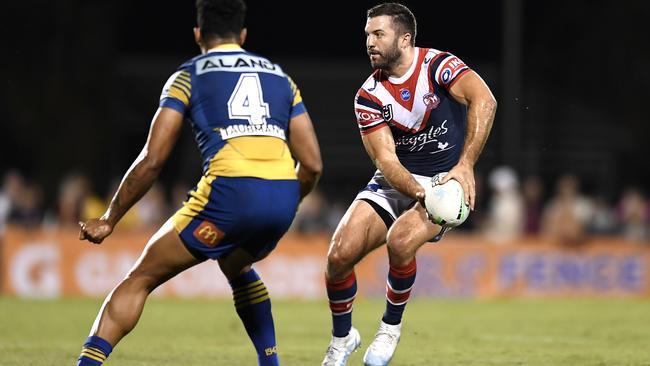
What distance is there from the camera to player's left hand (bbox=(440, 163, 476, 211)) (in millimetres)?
7707

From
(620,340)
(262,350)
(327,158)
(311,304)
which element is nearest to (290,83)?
(262,350)

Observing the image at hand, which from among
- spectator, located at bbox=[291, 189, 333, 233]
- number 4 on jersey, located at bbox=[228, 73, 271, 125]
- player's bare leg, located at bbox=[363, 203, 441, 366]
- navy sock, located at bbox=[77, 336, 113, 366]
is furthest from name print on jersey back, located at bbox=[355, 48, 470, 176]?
spectator, located at bbox=[291, 189, 333, 233]

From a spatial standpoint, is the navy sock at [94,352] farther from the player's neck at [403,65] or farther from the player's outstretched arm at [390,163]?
the player's neck at [403,65]

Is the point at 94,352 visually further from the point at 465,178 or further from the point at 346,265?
the point at 465,178

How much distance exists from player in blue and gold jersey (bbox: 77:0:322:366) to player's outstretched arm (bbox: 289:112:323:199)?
0.33ft

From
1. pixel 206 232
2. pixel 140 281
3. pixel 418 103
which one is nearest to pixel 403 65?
pixel 418 103

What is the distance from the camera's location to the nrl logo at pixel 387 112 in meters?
8.15

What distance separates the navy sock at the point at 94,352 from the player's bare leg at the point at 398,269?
6.63ft

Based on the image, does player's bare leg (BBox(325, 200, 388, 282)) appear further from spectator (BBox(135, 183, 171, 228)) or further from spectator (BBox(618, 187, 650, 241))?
spectator (BBox(618, 187, 650, 241))

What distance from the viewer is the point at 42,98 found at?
1062 inches

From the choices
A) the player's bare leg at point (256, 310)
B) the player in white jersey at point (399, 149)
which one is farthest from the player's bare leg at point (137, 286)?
the player in white jersey at point (399, 149)

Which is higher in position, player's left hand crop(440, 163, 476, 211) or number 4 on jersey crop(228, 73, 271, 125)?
number 4 on jersey crop(228, 73, 271, 125)

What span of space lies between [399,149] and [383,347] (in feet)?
4.77

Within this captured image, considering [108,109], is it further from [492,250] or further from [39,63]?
[492,250]
